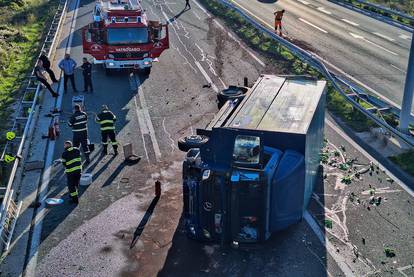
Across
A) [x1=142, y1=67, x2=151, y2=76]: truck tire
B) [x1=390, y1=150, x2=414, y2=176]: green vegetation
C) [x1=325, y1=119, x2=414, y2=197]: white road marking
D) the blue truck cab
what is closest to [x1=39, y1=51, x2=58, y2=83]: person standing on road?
[x1=142, y1=67, x2=151, y2=76]: truck tire

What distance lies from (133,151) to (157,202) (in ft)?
10.0

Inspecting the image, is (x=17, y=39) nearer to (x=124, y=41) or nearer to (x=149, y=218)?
(x=124, y=41)

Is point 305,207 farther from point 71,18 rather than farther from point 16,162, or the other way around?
point 71,18

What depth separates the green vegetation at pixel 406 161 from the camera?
564 inches

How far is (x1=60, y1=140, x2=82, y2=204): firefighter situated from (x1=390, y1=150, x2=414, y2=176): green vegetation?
8.13m

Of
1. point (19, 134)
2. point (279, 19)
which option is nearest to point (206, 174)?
point (19, 134)

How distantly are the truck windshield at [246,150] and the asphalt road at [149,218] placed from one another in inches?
71.7

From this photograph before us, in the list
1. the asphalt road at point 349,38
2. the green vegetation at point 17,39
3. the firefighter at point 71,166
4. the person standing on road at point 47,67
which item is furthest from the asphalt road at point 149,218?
the asphalt road at point 349,38

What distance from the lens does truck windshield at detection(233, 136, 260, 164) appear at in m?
10.8

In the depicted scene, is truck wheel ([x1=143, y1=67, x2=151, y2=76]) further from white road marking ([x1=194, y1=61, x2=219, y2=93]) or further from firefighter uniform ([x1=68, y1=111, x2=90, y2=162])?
firefighter uniform ([x1=68, y1=111, x2=90, y2=162])

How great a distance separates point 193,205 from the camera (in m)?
11.2

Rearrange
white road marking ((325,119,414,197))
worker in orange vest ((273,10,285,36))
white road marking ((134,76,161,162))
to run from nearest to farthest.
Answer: white road marking ((325,119,414,197)) < white road marking ((134,76,161,162)) < worker in orange vest ((273,10,285,36))

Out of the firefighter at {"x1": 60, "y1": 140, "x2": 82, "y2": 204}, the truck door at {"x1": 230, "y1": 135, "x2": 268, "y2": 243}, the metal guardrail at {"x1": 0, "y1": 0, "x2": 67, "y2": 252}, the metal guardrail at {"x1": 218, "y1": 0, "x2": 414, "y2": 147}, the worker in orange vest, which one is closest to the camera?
the truck door at {"x1": 230, "y1": 135, "x2": 268, "y2": 243}

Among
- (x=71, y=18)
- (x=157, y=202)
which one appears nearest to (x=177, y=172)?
(x=157, y=202)
